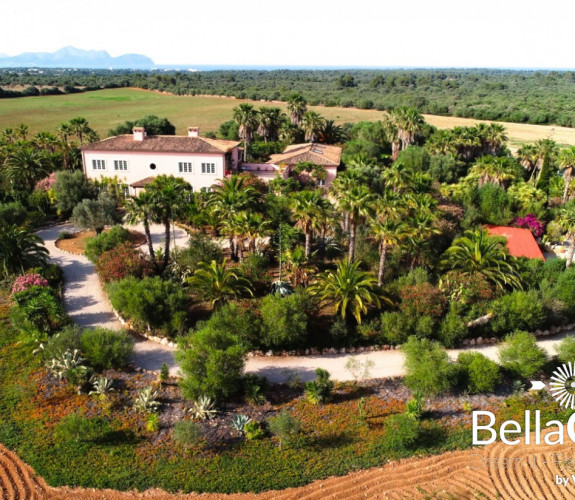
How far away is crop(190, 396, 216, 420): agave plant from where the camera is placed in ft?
72.3

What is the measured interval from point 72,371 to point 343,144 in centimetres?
5679

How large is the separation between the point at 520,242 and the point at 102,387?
33.0 metres

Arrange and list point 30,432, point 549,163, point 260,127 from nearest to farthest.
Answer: point 30,432, point 549,163, point 260,127

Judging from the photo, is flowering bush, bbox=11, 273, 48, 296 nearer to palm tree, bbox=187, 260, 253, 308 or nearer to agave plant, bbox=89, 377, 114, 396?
palm tree, bbox=187, 260, 253, 308

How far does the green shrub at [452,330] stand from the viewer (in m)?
28.4

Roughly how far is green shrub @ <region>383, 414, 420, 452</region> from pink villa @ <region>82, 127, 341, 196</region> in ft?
113

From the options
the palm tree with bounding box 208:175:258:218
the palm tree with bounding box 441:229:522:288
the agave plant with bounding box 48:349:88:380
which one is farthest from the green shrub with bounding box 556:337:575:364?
the agave plant with bounding box 48:349:88:380

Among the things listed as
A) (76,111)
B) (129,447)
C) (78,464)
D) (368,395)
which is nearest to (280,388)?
(368,395)

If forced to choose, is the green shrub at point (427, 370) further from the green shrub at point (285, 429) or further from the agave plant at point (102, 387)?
the agave plant at point (102, 387)

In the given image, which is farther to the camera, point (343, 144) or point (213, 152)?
point (343, 144)

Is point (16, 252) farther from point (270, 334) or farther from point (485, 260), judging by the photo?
point (485, 260)

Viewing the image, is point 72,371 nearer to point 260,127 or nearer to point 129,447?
point 129,447

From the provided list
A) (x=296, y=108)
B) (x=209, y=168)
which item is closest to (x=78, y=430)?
(x=209, y=168)

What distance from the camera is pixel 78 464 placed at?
1966cm
